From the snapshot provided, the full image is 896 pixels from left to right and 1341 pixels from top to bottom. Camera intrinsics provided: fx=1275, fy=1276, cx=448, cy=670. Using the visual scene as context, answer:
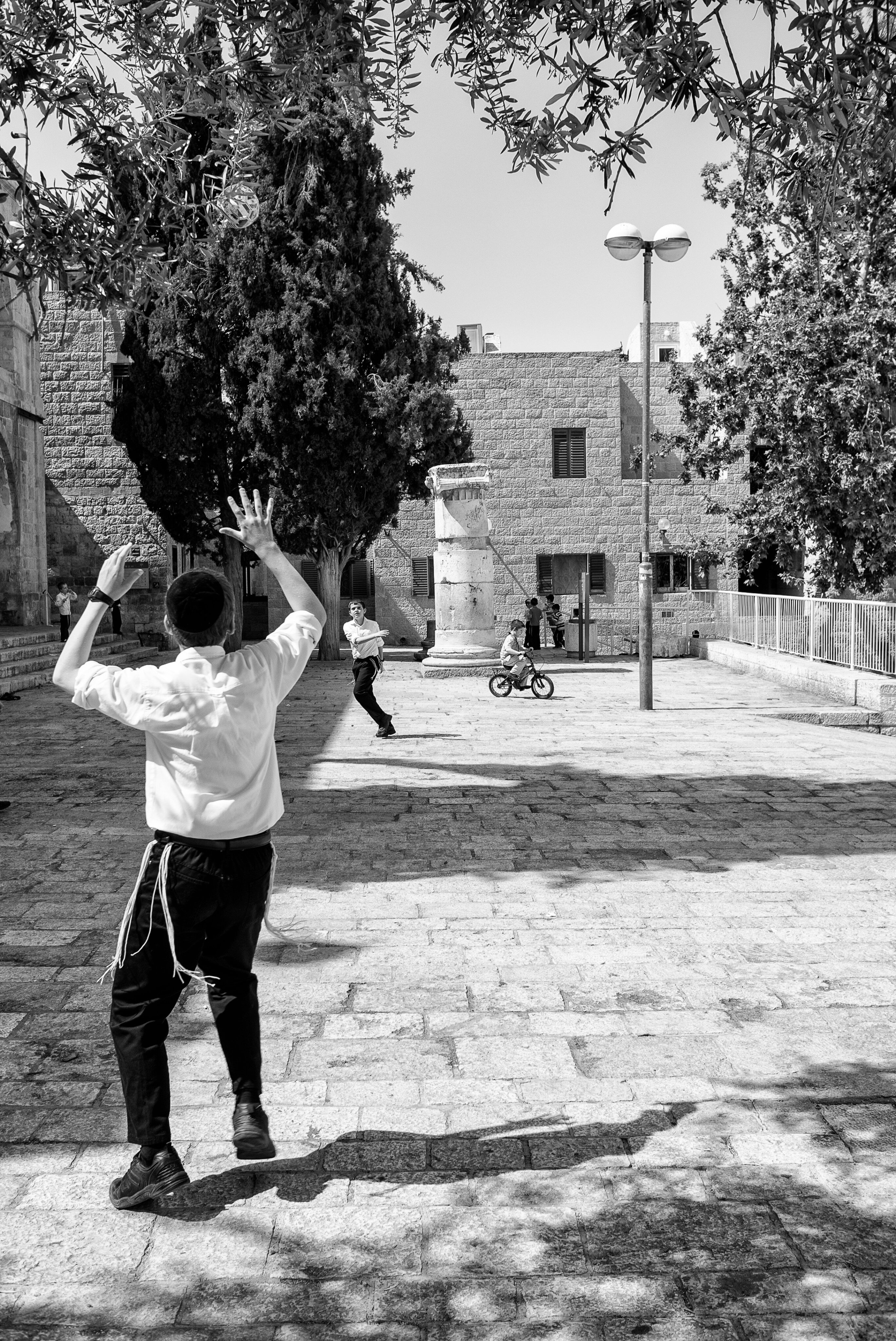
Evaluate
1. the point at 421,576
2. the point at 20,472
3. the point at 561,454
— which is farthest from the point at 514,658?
the point at 561,454

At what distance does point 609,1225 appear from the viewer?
10.7ft

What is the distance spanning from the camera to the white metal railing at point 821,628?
16172 mm

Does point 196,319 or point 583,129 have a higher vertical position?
point 196,319

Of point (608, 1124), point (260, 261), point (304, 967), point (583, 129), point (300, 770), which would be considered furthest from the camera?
point (260, 261)

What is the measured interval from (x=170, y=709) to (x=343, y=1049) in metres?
1.65

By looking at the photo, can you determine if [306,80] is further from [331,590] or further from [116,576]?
[331,590]

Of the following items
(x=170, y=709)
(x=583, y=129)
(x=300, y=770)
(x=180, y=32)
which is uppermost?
(x=180, y=32)

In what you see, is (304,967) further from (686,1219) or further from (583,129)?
(583,129)

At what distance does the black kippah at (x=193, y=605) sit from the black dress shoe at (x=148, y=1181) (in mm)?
1409

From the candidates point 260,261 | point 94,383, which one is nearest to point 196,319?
point 260,261

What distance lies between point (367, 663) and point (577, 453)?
2020cm

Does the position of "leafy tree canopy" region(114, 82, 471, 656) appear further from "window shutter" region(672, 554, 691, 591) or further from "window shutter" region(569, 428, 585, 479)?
"window shutter" region(672, 554, 691, 591)

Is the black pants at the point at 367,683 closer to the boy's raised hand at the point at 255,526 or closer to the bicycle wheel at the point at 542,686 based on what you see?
the bicycle wheel at the point at 542,686

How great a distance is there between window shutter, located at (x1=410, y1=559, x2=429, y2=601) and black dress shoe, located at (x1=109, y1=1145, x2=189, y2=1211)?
30104mm
